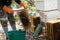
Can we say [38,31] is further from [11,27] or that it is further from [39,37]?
[11,27]

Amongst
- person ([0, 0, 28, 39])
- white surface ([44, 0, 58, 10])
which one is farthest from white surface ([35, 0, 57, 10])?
person ([0, 0, 28, 39])

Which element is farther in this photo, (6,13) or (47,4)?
(47,4)

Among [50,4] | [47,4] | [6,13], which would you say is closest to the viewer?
[6,13]

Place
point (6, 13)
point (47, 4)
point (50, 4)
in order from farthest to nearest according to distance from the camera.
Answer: point (50, 4) → point (47, 4) → point (6, 13)

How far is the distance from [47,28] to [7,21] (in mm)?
679

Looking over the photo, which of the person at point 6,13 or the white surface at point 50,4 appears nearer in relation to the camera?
the person at point 6,13

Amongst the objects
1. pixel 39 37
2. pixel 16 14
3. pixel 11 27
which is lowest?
pixel 39 37

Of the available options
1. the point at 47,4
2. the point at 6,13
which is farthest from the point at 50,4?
the point at 6,13

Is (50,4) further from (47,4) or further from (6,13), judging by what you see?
(6,13)

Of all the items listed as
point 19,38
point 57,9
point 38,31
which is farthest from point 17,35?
point 57,9

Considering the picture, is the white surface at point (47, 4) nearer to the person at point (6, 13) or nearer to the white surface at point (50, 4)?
the white surface at point (50, 4)

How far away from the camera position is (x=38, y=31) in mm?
2818

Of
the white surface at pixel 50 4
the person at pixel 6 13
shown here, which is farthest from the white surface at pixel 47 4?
the person at pixel 6 13

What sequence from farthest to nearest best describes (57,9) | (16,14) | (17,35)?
(57,9), (16,14), (17,35)
